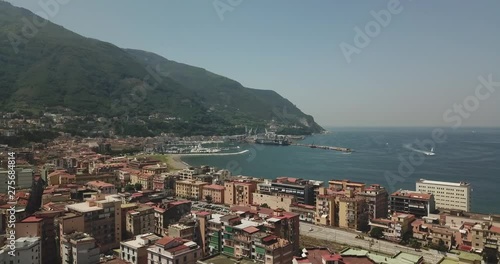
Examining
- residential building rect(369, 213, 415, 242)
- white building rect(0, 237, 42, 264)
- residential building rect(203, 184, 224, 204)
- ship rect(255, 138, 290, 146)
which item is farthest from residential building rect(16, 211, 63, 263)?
ship rect(255, 138, 290, 146)

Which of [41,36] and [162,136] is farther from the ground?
[41,36]

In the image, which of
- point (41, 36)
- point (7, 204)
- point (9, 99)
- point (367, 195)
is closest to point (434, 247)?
point (367, 195)

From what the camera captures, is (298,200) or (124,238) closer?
(124,238)

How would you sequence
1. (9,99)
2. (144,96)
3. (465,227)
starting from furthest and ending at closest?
(144,96) → (9,99) → (465,227)

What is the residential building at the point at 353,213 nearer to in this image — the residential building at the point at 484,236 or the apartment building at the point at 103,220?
the residential building at the point at 484,236

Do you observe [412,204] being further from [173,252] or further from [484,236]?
[173,252]

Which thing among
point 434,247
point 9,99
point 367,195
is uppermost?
point 9,99

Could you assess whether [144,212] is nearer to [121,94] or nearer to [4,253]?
[4,253]

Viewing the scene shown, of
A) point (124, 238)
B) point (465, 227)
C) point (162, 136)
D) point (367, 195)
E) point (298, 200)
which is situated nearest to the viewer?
point (124, 238)
